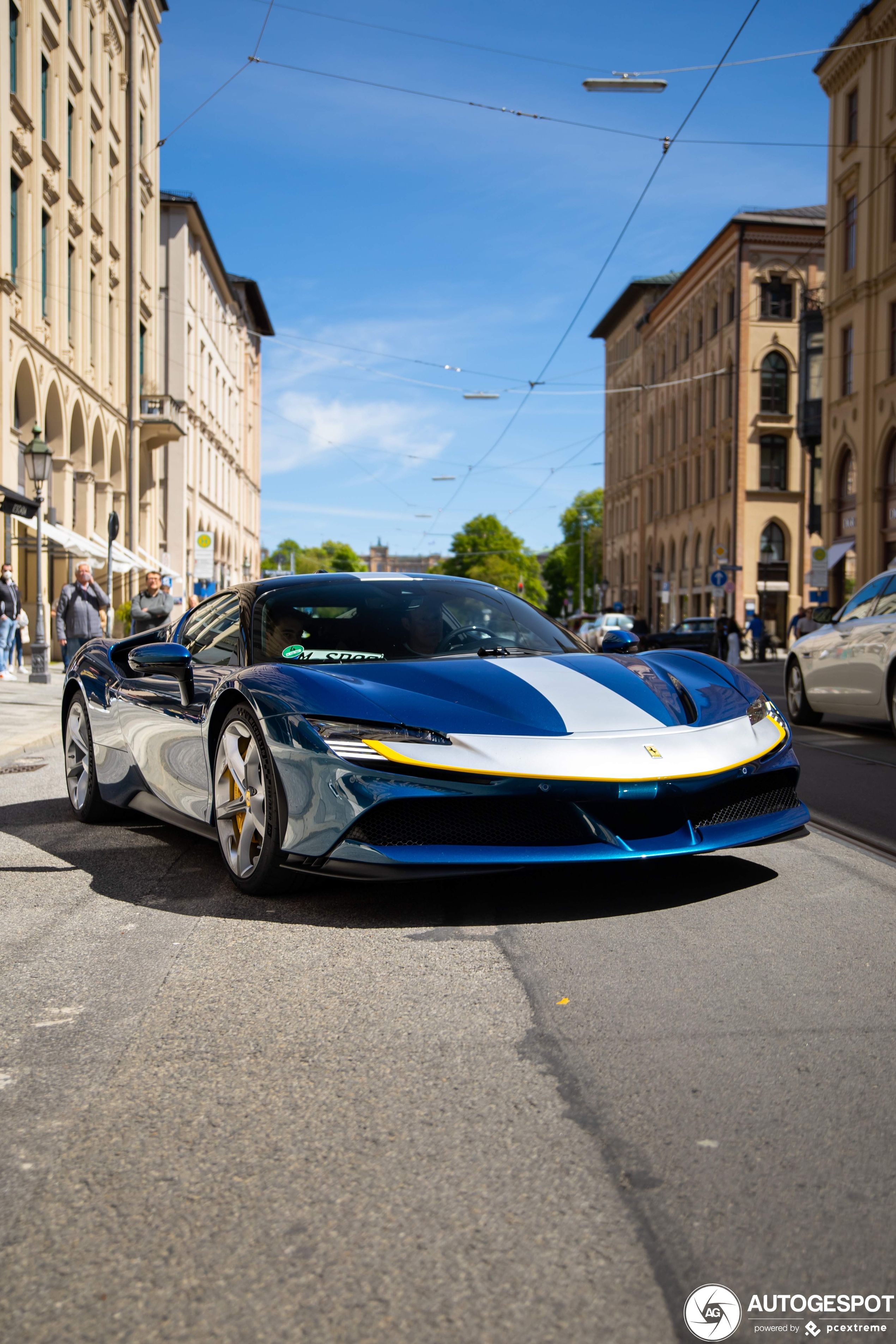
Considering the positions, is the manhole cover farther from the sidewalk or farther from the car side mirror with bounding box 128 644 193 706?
the car side mirror with bounding box 128 644 193 706

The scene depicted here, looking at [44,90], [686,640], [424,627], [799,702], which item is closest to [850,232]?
[686,640]

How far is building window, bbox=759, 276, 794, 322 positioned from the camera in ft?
190

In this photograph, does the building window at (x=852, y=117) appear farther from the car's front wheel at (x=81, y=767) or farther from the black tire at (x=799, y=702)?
the car's front wheel at (x=81, y=767)

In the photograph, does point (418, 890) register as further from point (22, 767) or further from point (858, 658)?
point (858, 658)

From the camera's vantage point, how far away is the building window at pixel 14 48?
26422 mm

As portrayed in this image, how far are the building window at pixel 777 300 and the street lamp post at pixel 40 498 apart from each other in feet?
142

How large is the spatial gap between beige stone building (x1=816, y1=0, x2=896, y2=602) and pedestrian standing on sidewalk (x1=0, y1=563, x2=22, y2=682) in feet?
81.7

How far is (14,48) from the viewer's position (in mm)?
26656

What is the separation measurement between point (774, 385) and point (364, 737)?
5798cm

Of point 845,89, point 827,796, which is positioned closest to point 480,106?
point 827,796

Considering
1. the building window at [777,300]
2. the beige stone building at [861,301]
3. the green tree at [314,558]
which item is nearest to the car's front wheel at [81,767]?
the beige stone building at [861,301]

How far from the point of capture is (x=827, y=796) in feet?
25.8

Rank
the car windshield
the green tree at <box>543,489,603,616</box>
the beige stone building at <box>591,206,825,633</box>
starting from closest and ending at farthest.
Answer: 1. the car windshield
2. the beige stone building at <box>591,206,825,633</box>
3. the green tree at <box>543,489,603,616</box>

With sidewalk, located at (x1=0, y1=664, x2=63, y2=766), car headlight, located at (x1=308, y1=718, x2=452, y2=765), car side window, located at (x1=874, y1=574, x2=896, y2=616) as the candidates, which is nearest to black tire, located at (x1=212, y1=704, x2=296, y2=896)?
car headlight, located at (x1=308, y1=718, x2=452, y2=765)
